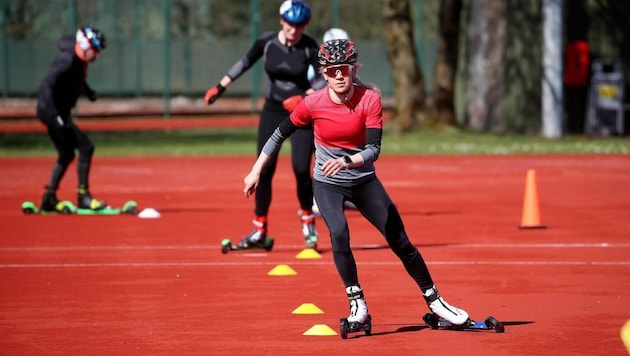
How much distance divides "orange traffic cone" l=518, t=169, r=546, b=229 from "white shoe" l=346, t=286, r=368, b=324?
687 cm

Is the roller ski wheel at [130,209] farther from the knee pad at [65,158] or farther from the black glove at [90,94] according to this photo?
the black glove at [90,94]

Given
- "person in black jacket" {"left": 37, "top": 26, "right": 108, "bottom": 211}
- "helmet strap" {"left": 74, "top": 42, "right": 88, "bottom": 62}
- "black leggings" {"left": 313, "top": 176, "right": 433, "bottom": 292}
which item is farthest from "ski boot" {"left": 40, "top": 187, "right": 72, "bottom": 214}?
"black leggings" {"left": 313, "top": 176, "right": 433, "bottom": 292}

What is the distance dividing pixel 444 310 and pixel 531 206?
6760mm

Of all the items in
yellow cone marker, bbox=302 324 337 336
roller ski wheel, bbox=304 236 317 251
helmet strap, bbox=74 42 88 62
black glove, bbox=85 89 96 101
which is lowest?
roller ski wheel, bbox=304 236 317 251

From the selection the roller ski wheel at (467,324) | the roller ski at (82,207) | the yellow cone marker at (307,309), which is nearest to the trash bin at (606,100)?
the roller ski at (82,207)

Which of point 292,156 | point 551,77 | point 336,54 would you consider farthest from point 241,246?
point 551,77

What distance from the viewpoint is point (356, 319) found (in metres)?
9.71

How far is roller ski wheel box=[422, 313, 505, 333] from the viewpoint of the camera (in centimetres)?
981

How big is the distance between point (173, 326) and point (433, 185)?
12.4 m

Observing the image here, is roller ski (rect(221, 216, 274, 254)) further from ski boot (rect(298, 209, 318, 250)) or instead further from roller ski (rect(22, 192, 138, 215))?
roller ski (rect(22, 192, 138, 215))

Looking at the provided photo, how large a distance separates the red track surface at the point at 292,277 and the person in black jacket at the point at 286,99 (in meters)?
0.43

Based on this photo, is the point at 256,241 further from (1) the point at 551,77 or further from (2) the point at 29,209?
(1) the point at 551,77

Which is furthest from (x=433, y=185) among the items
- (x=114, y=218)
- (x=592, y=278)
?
(x=592, y=278)

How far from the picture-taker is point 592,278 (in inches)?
493
